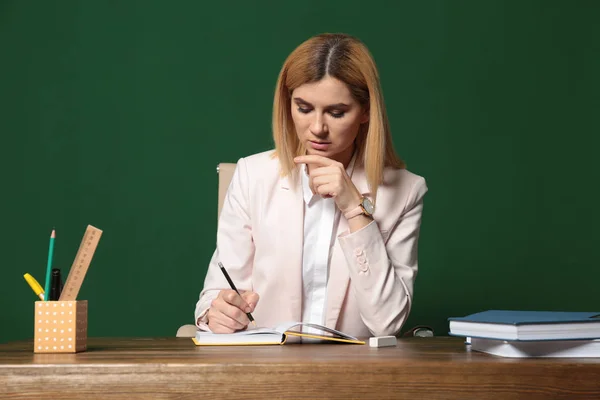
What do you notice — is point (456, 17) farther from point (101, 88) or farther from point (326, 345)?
point (326, 345)

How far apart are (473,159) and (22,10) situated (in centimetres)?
205

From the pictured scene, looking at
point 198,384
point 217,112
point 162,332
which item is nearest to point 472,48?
point 217,112

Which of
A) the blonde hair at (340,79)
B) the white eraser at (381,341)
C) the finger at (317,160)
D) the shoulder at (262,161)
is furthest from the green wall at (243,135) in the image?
the white eraser at (381,341)

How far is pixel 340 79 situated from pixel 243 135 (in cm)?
137

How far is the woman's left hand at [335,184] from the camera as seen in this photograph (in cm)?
188

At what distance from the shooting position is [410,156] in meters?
3.30

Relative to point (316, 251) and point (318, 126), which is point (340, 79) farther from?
point (316, 251)

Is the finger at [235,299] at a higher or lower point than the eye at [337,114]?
lower

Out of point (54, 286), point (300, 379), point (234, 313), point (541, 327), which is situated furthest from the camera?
point (234, 313)

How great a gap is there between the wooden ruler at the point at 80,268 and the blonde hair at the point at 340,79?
74 centimetres

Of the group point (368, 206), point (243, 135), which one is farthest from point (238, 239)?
point (243, 135)

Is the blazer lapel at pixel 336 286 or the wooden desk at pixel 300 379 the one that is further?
the blazer lapel at pixel 336 286

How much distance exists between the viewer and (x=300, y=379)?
1.20m

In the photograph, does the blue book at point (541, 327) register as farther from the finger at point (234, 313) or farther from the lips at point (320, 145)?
the lips at point (320, 145)
